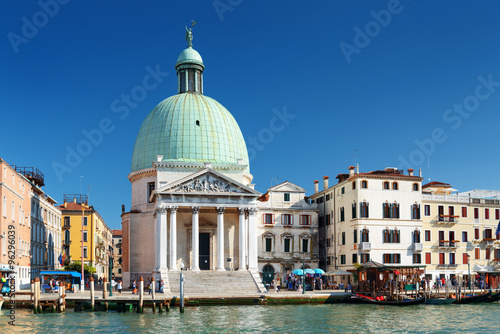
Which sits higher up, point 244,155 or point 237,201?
point 244,155

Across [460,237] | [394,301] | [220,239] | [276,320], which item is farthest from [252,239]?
[460,237]

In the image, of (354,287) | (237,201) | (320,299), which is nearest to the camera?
(320,299)

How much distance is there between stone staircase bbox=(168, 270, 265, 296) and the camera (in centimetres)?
4797

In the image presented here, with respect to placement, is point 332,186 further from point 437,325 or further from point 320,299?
point 437,325

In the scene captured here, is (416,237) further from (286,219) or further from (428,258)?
(286,219)

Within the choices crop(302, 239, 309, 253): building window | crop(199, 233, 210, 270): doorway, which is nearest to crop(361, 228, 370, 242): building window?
crop(302, 239, 309, 253): building window

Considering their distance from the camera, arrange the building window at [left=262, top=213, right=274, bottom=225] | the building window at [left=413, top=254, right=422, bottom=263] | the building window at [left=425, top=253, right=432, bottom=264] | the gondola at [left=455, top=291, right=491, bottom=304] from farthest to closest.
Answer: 1. the building window at [left=262, top=213, right=274, bottom=225]
2. the building window at [left=425, top=253, right=432, bottom=264]
3. the building window at [left=413, top=254, right=422, bottom=263]
4. the gondola at [left=455, top=291, right=491, bottom=304]

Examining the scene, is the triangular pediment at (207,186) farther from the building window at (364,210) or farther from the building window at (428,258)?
the building window at (428,258)

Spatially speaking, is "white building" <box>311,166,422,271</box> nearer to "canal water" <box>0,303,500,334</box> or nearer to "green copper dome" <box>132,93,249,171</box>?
"green copper dome" <box>132,93,249,171</box>

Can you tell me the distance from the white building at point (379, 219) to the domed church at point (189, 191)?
32.3ft

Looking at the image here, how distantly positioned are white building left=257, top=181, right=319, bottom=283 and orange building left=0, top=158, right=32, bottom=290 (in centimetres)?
2078

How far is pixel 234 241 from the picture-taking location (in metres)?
57.2

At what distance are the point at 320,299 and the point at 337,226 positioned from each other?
17.0m

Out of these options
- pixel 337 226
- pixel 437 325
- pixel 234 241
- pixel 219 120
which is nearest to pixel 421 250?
pixel 337 226
